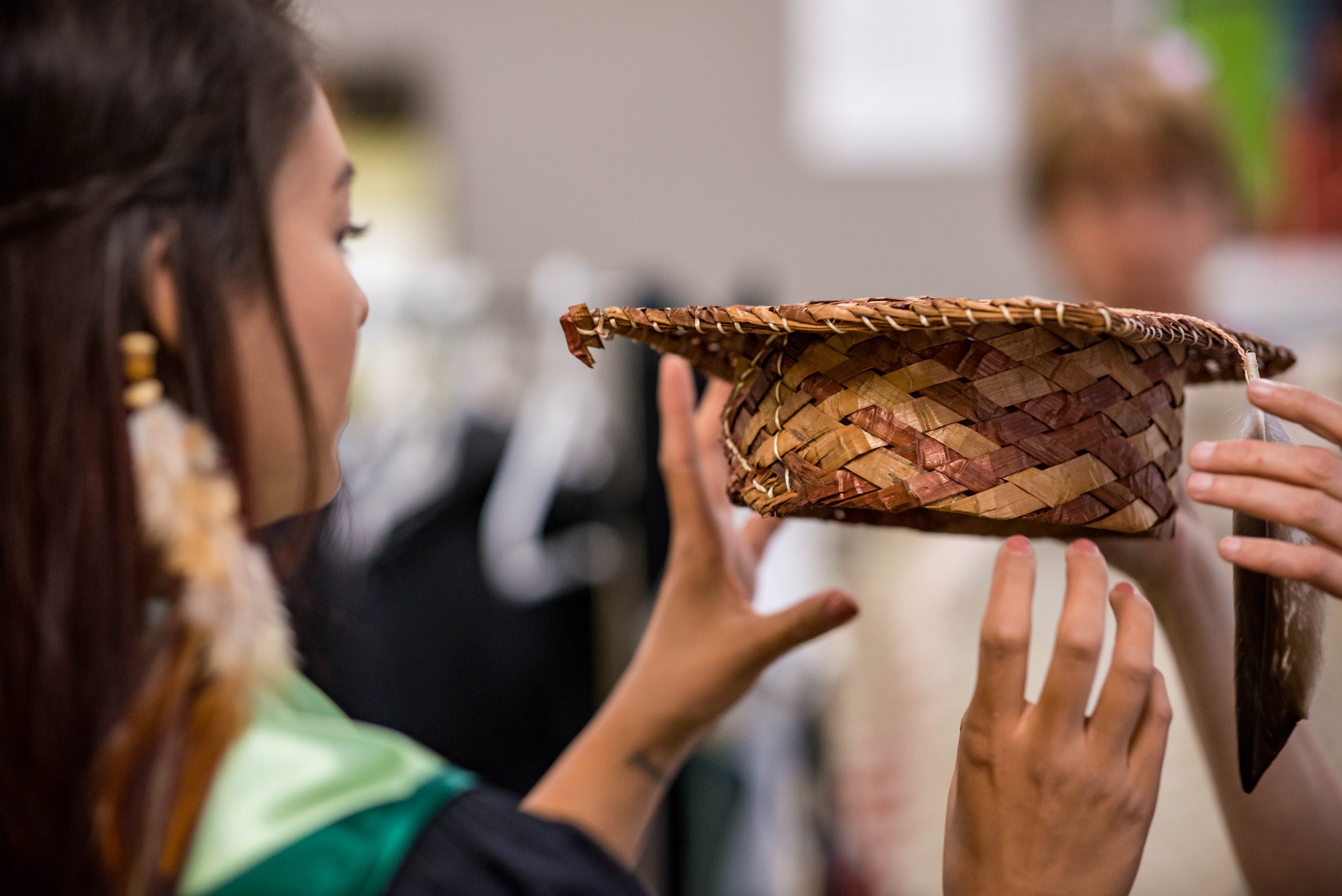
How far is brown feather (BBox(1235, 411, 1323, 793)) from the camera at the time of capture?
0.40 m

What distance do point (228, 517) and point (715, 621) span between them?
26 centimetres

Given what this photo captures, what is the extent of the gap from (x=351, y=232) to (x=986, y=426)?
0.35 m

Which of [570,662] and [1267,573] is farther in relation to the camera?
[570,662]

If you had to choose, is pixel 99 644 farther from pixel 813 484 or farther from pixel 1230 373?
pixel 1230 373

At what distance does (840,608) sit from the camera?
53cm

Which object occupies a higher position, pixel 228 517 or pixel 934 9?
pixel 934 9

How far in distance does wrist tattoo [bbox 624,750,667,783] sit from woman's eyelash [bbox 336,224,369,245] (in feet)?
1.07

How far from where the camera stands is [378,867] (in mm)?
503

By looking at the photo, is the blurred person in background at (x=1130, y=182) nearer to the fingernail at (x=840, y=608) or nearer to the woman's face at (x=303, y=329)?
the fingernail at (x=840, y=608)

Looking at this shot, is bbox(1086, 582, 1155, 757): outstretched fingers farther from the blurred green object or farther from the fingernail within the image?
the blurred green object

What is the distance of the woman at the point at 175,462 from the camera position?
1.52ft

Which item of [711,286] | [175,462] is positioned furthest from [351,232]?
[711,286]

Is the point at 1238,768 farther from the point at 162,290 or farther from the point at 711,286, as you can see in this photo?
the point at 711,286

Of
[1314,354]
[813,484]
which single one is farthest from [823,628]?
[1314,354]
